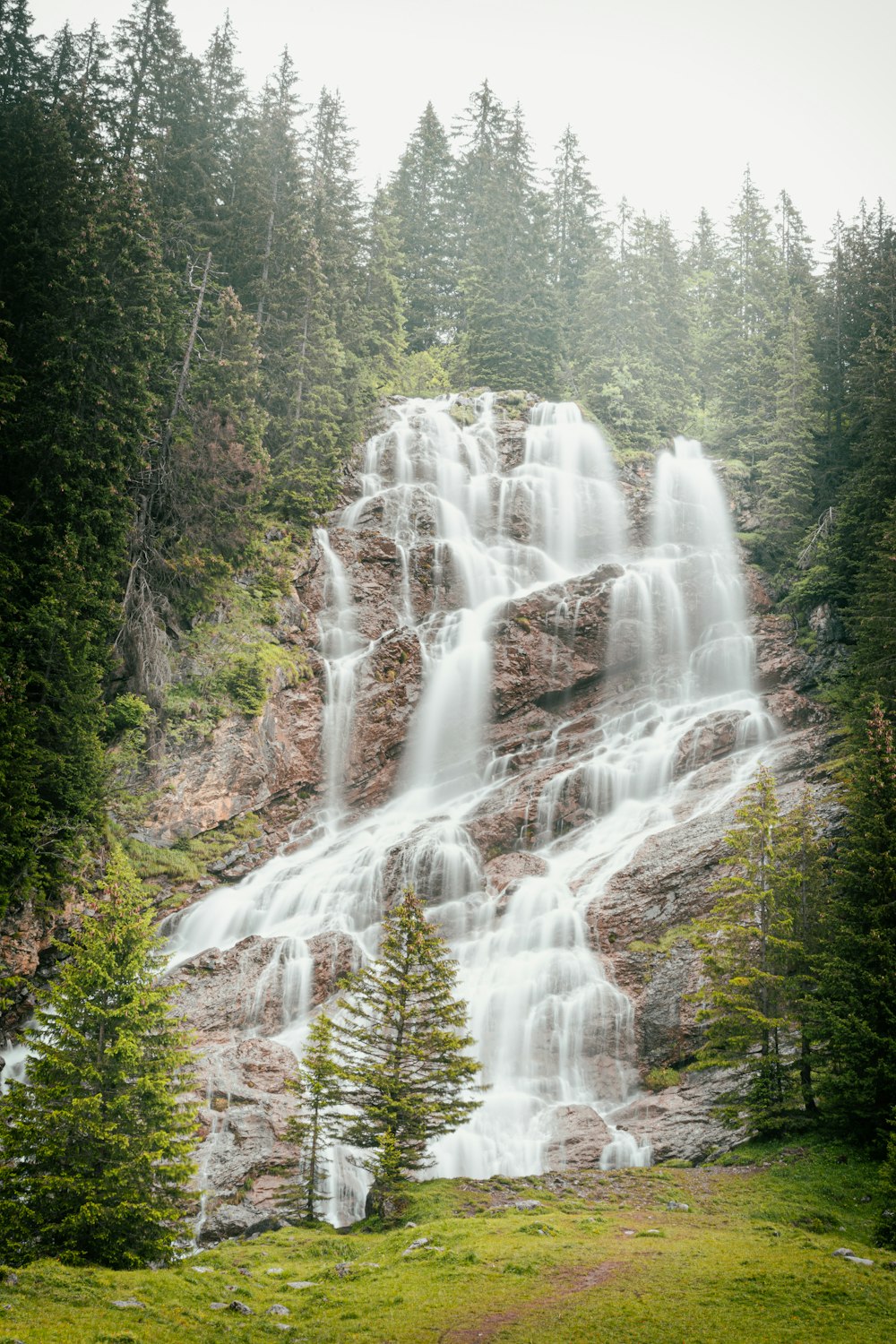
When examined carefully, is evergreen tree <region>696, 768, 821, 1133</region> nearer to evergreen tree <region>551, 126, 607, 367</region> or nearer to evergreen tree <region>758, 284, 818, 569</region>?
evergreen tree <region>758, 284, 818, 569</region>

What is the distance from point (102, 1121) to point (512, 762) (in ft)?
71.6

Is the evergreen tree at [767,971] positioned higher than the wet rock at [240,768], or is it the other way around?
the wet rock at [240,768]

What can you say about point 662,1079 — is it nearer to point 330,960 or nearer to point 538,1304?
point 330,960

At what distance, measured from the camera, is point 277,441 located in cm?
4144

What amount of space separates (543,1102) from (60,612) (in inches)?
719

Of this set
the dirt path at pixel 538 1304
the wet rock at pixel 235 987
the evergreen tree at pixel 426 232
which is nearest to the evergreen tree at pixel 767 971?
the dirt path at pixel 538 1304

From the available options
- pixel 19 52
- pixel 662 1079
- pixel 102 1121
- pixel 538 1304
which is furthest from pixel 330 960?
pixel 19 52

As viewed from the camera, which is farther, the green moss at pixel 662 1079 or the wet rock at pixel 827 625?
the wet rock at pixel 827 625

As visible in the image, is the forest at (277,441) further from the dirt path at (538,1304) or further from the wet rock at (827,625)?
the dirt path at (538,1304)

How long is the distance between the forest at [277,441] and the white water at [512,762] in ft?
8.87

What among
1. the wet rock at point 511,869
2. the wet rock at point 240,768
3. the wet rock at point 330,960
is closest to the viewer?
the wet rock at point 330,960

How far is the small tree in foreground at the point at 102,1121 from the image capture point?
40.8 feet

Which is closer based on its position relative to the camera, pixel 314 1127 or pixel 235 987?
pixel 314 1127

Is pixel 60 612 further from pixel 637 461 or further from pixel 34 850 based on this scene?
pixel 637 461
